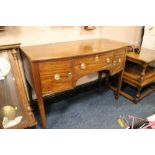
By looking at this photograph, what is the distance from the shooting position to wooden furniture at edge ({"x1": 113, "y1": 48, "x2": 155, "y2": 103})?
158 cm

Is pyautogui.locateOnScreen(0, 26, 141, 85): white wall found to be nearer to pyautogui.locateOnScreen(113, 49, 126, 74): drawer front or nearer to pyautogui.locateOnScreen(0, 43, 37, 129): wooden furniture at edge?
pyautogui.locateOnScreen(0, 43, 37, 129): wooden furniture at edge

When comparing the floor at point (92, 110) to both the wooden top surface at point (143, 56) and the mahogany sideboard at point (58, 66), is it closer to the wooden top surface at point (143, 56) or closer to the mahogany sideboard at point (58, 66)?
the mahogany sideboard at point (58, 66)

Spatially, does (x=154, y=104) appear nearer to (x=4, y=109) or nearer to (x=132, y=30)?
(x=132, y=30)

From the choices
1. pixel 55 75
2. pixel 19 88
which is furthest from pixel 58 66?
pixel 19 88

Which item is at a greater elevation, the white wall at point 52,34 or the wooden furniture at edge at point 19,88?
the white wall at point 52,34

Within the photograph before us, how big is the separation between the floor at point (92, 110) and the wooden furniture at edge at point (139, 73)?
9 centimetres

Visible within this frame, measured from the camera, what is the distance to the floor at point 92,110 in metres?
1.42

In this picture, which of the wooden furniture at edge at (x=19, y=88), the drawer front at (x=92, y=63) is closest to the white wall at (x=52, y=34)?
the wooden furniture at edge at (x=19, y=88)

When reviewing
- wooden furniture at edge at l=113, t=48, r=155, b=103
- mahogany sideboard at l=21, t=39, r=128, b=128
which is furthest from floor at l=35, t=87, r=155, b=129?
mahogany sideboard at l=21, t=39, r=128, b=128

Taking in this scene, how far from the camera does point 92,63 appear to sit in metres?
1.22

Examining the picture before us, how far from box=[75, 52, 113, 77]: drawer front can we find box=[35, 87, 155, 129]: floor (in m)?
0.56
